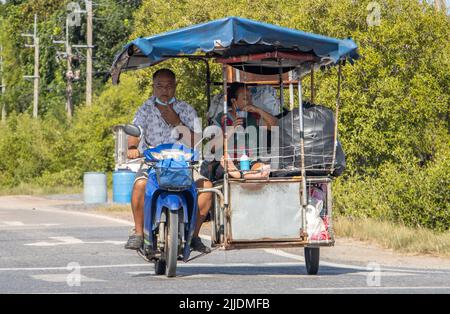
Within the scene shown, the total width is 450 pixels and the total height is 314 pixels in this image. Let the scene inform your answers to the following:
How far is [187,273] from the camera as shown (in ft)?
45.3

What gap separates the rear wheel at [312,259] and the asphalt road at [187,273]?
13 centimetres

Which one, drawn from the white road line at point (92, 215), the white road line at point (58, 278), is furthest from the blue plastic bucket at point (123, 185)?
the white road line at point (58, 278)

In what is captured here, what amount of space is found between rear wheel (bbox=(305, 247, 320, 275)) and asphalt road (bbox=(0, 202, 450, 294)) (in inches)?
5.2

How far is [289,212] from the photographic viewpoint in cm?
1289

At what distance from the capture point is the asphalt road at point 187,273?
11.8m

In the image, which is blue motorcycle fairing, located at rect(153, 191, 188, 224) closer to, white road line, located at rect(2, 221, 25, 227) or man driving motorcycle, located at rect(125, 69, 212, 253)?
man driving motorcycle, located at rect(125, 69, 212, 253)

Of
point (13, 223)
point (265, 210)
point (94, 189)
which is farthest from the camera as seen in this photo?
A: point (94, 189)

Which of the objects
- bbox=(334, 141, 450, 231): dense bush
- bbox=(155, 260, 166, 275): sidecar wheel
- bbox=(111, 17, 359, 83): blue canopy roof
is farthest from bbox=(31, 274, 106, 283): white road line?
bbox=(334, 141, 450, 231): dense bush

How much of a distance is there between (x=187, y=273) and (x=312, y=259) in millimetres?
1398

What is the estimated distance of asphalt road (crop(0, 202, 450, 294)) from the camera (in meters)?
11.8

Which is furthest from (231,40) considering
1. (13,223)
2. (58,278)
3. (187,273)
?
(13,223)

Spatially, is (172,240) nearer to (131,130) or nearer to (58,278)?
(131,130)

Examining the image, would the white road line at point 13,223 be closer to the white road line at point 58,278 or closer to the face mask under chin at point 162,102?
the white road line at point 58,278

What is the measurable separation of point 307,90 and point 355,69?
1052 millimetres
